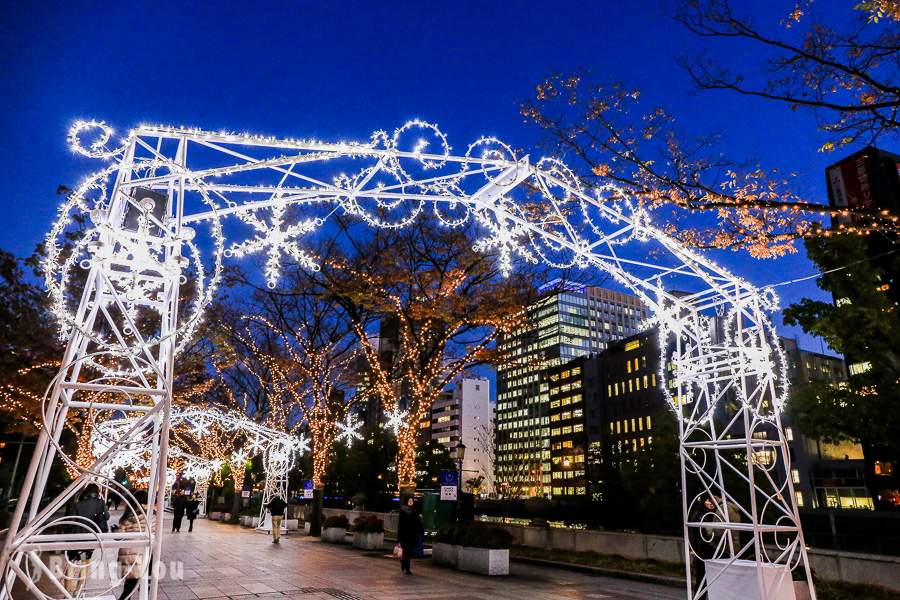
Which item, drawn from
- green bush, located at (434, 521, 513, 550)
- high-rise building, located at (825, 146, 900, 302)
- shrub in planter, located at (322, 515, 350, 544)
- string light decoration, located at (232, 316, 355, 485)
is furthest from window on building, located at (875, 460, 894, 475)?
green bush, located at (434, 521, 513, 550)

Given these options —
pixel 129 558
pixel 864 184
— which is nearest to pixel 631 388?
pixel 864 184

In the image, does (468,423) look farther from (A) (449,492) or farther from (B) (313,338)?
(A) (449,492)

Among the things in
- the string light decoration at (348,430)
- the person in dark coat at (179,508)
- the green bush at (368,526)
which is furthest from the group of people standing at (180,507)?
the green bush at (368,526)

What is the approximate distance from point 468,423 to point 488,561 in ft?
397

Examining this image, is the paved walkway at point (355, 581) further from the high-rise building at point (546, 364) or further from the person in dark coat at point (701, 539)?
the high-rise building at point (546, 364)

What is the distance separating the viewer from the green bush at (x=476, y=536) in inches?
482

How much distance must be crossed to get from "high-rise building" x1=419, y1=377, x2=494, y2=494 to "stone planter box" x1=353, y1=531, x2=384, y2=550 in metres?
109

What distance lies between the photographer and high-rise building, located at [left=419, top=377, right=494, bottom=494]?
130 meters

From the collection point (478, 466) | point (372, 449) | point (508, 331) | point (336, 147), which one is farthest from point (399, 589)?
point (478, 466)

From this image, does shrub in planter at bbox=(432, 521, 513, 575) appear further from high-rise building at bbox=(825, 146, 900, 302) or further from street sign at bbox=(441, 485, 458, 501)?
high-rise building at bbox=(825, 146, 900, 302)

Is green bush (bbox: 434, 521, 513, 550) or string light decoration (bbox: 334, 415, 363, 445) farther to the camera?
string light decoration (bbox: 334, 415, 363, 445)

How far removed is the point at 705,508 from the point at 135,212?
9178 mm

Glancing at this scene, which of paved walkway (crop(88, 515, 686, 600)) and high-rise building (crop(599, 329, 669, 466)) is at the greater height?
high-rise building (crop(599, 329, 669, 466))

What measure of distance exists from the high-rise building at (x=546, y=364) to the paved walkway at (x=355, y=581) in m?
104
